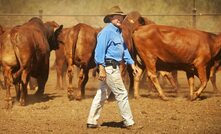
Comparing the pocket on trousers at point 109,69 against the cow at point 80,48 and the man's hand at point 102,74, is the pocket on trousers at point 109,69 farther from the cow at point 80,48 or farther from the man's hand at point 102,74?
the cow at point 80,48

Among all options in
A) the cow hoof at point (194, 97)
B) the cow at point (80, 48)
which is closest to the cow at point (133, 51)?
the cow at point (80, 48)

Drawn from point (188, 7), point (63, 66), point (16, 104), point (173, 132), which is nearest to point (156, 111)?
Answer: point (173, 132)

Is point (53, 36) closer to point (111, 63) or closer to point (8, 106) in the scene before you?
point (8, 106)

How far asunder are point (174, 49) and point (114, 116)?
9.65 ft

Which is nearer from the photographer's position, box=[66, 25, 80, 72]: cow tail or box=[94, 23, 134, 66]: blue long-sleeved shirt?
box=[94, 23, 134, 66]: blue long-sleeved shirt

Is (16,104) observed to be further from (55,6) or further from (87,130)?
(55,6)

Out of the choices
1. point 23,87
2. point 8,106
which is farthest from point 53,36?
point 8,106

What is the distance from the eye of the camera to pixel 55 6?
21.2m

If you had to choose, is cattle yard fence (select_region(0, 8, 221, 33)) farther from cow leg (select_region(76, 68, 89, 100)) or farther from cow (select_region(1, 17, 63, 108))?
cow (select_region(1, 17, 63, 108))

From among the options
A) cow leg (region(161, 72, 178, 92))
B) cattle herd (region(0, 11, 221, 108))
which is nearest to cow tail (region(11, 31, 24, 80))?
cattle herd (region(0, 11, 221, 108))

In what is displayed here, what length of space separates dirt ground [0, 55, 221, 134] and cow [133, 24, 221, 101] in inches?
28.6

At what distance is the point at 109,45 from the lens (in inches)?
329

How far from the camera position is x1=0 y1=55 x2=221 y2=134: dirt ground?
8547 mm

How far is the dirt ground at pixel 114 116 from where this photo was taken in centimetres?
855
